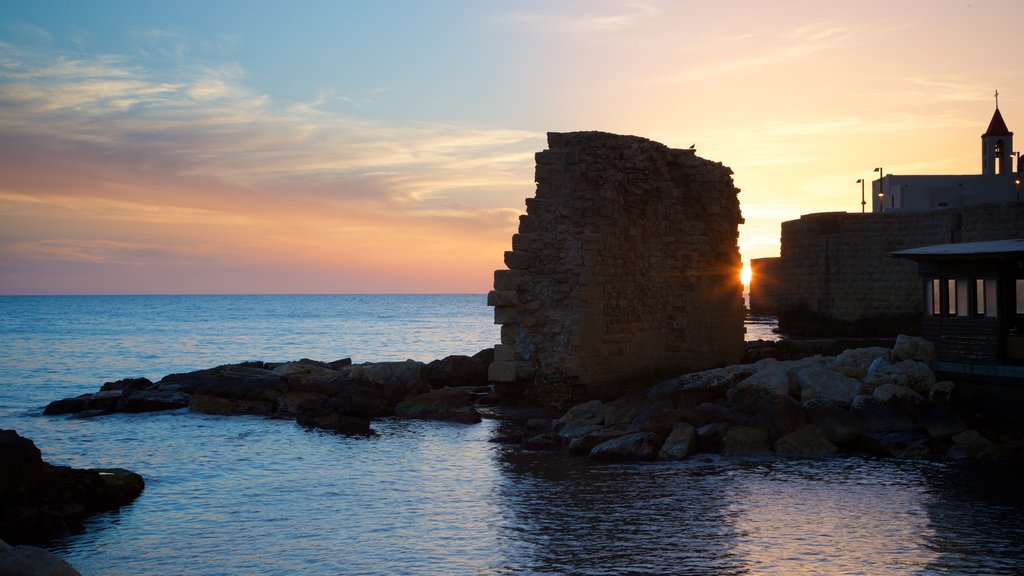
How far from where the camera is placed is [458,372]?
23422 millimetres

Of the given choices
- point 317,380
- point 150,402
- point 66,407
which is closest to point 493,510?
point 317,380

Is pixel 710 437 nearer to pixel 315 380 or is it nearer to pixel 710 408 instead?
pixel 710 408

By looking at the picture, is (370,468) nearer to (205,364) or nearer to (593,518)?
(593,518)

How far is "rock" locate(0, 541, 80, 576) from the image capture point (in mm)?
7078

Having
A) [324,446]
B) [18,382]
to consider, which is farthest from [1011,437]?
[18,382]

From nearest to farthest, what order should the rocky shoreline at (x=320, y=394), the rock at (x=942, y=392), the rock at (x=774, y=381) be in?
the rock at (x=942, y=392), the rock at (x=774, y=381), the rocky shoreline at (x=320, y=394)

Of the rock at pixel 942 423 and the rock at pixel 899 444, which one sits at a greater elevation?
the rock at pixel 942 423

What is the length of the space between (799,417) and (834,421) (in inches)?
21.8

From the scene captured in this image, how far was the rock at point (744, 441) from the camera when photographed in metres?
14.9

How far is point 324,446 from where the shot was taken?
16234 millimetres

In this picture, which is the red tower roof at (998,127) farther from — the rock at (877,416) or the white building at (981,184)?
the rock at (877,416)

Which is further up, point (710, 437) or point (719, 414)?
point (719, 414)

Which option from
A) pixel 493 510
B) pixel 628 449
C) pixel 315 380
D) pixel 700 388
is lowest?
pixel 493 510

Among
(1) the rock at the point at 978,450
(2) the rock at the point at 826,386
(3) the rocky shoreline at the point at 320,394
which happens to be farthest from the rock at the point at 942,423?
(3) the rocky shoreline at the point at 320,394
